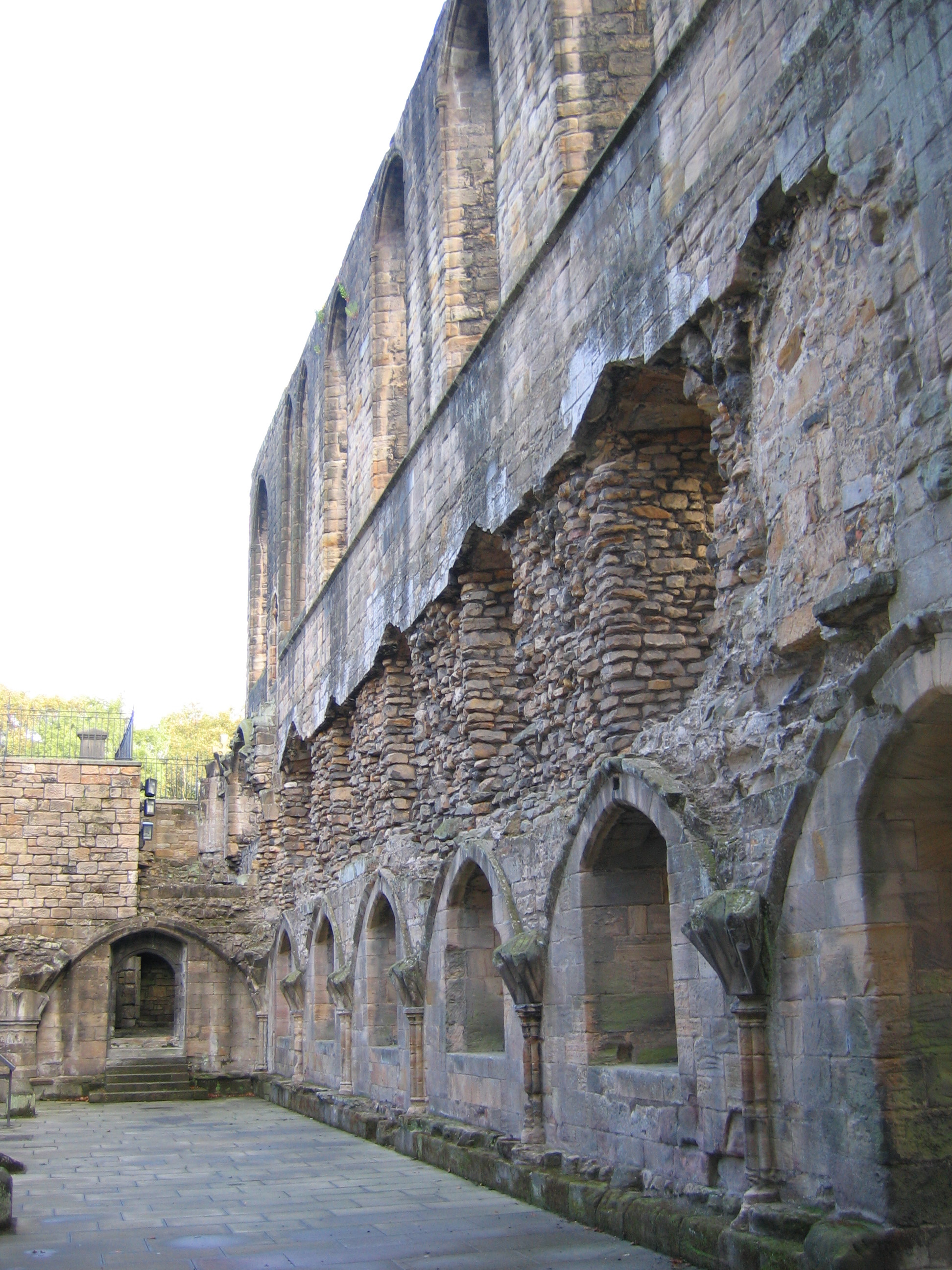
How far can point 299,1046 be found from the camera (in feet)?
51.6

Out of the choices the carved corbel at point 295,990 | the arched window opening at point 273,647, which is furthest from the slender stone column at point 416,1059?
the arched window opening at point 273,647

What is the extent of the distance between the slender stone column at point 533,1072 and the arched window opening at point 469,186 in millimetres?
5808

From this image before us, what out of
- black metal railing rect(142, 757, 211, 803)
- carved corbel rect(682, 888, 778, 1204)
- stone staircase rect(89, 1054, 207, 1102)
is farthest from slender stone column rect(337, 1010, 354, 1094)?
black metal railing rect(142, 757, 211, 803)

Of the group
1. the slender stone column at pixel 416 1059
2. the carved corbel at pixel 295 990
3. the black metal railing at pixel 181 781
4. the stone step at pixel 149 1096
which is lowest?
the stone step at pixel 149 1096

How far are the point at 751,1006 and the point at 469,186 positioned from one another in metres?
8.50

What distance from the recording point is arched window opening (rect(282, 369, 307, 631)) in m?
19.2

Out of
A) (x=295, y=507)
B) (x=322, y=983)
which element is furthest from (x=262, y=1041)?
(x=295, y=507)

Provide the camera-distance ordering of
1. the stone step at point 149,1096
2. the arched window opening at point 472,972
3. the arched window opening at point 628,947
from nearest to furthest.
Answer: the arched window opening at point 628,947 → the arched window opening at point 472,972 → the stone step at point 149,1096

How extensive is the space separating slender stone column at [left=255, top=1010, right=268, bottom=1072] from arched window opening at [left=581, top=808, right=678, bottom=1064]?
39.1ft

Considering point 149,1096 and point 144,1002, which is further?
point 144,1002

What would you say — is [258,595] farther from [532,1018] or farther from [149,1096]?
[532,1018]

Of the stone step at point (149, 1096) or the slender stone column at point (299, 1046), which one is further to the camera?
the stone step at point (149, 1096)

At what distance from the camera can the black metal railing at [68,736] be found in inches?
811

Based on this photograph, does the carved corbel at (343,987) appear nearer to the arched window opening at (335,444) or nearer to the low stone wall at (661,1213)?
the low stone wall at (661,1213)
